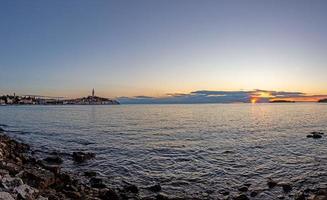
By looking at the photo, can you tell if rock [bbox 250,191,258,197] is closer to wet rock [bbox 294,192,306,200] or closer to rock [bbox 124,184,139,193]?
wet rock [bbox 294,192,306,200]

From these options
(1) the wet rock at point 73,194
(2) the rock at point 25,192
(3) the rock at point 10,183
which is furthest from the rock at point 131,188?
(3) the rock at point 10,183

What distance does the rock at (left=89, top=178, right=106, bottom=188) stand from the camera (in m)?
20.2

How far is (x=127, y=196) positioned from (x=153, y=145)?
19.5m

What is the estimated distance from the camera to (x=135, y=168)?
84.4 feet

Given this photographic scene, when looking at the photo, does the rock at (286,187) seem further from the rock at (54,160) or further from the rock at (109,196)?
the rock at (54,160)

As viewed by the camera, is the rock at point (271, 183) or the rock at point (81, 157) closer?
the rock at point (271, 183)

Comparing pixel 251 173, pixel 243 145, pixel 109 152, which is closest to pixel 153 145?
pixel 109 152

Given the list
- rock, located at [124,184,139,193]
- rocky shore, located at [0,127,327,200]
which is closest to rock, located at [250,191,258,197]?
rocky shore, located at [0,127,327,200]

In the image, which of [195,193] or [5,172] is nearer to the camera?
[5,172]

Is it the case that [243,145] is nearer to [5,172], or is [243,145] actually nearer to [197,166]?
[197,166]

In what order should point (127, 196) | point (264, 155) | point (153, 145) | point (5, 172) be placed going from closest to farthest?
point (5, 172) < point (127, 196) < point (264, 155) < point (153, 145)

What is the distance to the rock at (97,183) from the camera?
20.2m

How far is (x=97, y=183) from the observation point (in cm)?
2072

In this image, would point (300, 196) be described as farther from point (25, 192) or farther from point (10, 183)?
point (10, 183)
